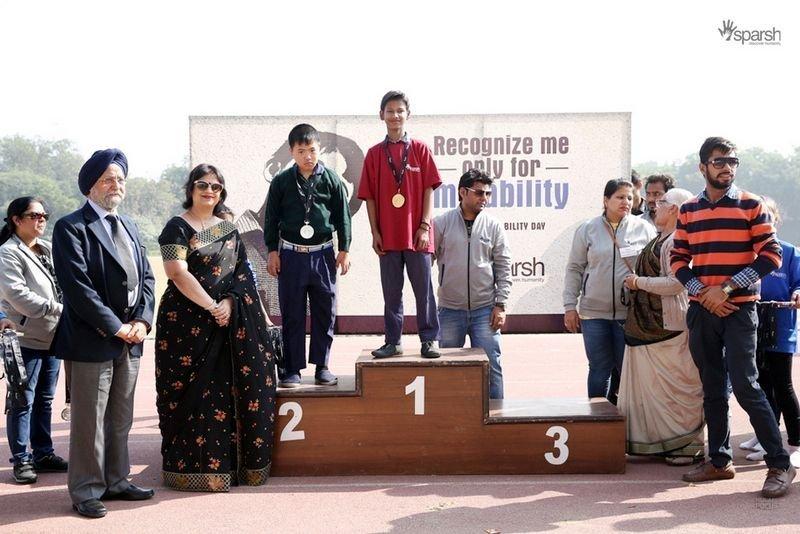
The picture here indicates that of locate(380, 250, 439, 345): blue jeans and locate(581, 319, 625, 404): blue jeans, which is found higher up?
locate(380, 250, 439, 345): blue jeans

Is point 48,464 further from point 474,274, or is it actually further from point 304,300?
point 474,274

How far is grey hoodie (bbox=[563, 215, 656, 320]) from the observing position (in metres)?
5.96

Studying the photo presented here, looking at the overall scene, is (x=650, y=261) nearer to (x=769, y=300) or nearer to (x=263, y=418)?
(x=769, y=300)

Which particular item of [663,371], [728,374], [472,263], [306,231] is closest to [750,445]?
[663,371]

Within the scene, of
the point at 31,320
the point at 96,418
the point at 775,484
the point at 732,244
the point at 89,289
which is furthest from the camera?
the point at 31,320

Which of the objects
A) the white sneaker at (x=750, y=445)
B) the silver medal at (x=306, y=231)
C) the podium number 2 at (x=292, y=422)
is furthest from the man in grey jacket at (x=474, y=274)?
the white sneaker at (x=750, y=445)

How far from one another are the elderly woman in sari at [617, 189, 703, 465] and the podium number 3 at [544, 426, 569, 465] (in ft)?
1.88

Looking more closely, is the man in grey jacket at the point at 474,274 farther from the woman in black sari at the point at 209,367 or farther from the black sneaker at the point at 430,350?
the woman in black sari at the point at 209,367

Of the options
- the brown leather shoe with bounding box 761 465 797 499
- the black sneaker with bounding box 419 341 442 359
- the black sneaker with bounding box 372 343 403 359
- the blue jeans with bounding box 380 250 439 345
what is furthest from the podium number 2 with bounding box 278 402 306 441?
the brown leather shoe with bounding box 761 465 797 499

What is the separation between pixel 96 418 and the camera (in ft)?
15.2

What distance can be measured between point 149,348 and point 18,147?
186ft

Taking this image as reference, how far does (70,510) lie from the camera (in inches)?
186

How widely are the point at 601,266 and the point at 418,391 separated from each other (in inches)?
64.9

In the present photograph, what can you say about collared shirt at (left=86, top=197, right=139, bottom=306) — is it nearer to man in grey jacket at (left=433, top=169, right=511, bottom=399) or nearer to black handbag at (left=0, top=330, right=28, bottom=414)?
black handbag at (left=0, top=330, right=28, bottom=414)
